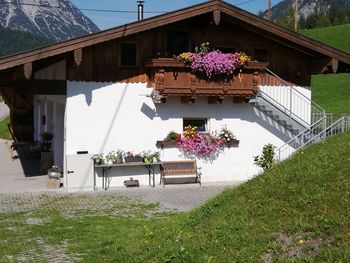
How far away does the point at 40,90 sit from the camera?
1520 cm

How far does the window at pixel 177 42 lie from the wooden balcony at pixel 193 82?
3.49ft

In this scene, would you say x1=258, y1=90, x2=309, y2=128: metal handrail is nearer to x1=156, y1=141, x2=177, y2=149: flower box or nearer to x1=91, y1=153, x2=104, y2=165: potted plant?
x1=156, y1=141, x2=177, y2=149: flower box

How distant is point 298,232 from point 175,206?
688 cm

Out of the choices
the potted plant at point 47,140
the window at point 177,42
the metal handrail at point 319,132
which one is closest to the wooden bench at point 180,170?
the metal handrail at point 319,132

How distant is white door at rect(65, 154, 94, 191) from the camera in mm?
15148

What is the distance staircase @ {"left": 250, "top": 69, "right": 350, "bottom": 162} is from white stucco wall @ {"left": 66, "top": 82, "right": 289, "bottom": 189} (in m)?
0.29

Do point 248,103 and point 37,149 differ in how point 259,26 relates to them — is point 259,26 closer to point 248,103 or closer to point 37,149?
point 248,103

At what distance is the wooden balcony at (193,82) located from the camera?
50.0 ft

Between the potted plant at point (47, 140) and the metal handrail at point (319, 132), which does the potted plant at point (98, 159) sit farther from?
the potted plant at point (47, 140)

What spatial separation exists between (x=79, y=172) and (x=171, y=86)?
3463 millimetres

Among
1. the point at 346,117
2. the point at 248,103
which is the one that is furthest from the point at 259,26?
the point at 346,117

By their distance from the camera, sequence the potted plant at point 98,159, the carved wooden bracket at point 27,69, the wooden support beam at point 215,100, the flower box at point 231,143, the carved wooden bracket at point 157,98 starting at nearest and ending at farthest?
the carved wooden bracket at point 27,69, the potted plant at point 98,159, the carved wooden bracket at point 157,98, the wooden support beam at point 215,100, the flower box at point 231,143

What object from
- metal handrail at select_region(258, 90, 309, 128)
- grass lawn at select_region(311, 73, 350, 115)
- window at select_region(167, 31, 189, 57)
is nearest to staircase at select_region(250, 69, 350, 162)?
metal handrail at select_region(258, 90, 309, 128)

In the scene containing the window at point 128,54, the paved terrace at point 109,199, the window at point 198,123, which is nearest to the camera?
the paved terrace at point 109,199
